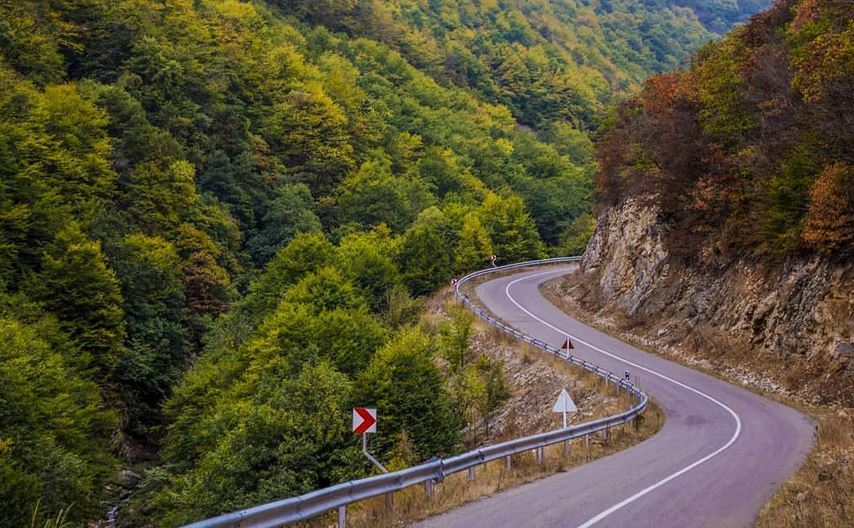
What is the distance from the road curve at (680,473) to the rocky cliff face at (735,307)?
1.73 m

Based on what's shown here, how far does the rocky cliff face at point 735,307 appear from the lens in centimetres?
2162

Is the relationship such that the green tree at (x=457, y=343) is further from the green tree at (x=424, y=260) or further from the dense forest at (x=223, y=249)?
the green tree at (x=424, y=260)

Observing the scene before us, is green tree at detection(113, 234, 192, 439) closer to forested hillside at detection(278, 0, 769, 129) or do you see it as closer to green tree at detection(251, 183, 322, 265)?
green tree at detection(251, 183, 322, 265)

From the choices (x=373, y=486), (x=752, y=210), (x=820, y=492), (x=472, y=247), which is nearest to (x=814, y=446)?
(x=820, y=492)

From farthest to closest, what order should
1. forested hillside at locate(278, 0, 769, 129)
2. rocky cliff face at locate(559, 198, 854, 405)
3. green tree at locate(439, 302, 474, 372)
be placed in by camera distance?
forested hillside at locate(278, 0, 769, 129)
green tree at locate(439, 302, 474, 372)
rocky cliff face at locate(559, 198, 854, 405)

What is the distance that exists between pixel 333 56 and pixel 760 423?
3800 inches

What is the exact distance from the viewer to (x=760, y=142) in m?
28.6

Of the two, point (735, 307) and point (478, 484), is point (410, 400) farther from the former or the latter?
→ point (735, 307)

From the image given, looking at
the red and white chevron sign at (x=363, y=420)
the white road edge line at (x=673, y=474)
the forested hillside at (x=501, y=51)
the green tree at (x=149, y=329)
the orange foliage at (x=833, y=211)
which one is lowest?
the green tree at (x=149, y=329)

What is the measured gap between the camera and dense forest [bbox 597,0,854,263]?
2175 cm

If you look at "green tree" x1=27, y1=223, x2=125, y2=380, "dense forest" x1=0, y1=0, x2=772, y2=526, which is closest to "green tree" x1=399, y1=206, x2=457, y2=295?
"dense forest" x1=0, y1=0, x2=772, y2=526

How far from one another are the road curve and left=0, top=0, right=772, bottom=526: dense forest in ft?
20.4

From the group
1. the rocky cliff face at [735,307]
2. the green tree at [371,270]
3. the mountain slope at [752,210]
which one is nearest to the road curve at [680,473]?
the rocky cliff face at [735,307]

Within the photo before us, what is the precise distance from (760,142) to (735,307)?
7.33 metres
